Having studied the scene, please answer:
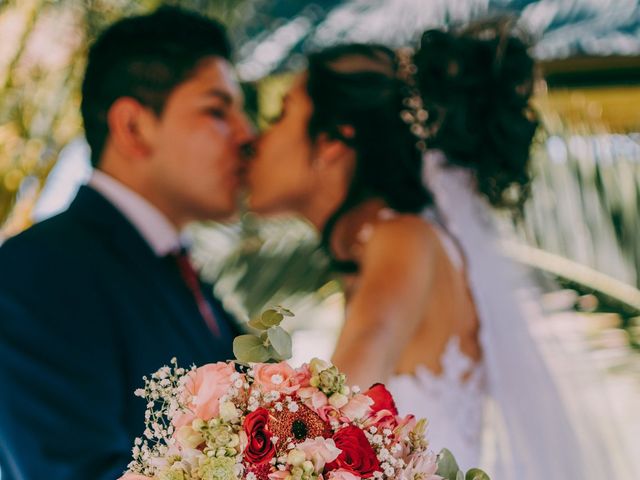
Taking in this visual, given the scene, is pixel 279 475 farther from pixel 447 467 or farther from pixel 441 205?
pixel 441 205

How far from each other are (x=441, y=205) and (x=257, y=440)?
4.92 feet

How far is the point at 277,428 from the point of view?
1.03 meters

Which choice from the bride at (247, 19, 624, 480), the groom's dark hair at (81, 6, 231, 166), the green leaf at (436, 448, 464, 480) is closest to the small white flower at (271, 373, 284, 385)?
the green leaf at (436, 448, 464, 480)

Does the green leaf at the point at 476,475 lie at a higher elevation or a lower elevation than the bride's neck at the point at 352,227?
higher

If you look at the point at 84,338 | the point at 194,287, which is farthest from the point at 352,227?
the point at 84,338

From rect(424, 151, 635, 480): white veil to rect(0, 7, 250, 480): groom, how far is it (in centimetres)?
62

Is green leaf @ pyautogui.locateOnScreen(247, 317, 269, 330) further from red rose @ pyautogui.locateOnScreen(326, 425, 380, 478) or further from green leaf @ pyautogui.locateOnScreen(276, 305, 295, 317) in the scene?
red rose @ pyautogui.locateOnScreen(326, 425, 380, 478)

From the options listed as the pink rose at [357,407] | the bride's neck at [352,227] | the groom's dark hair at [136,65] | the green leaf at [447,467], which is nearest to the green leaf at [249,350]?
the pink rose at [357,407]

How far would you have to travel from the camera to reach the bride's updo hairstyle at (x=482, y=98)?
2.33 metres


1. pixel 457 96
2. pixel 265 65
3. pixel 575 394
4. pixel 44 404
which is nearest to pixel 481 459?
pixel 575 394

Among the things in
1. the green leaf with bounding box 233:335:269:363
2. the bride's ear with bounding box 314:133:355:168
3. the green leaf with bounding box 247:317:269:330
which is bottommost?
the bride's ear with bounding box 314:133:355:168

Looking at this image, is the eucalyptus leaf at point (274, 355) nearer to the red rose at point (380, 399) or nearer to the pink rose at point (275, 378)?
the pink rose at point (275, 378)

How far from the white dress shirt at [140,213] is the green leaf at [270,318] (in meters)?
1.13

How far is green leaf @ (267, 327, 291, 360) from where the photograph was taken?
3.58ft
